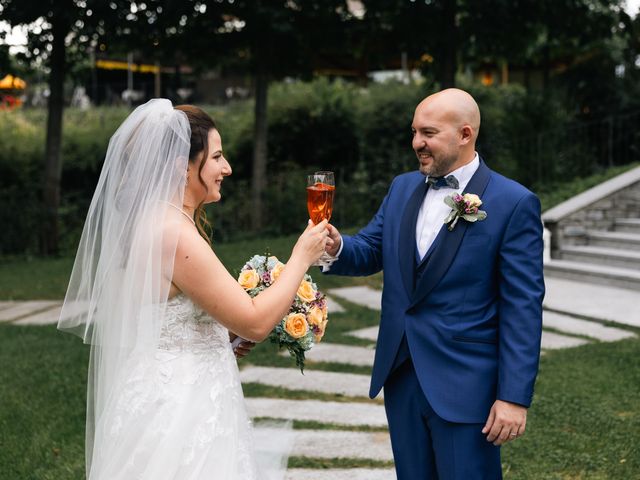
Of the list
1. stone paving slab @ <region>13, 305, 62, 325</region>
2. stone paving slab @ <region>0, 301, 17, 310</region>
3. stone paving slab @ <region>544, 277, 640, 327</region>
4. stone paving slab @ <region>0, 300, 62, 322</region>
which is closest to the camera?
stone paving slab @ <region>544, 277, 640, 327</region>

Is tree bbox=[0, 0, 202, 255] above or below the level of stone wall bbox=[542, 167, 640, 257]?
above

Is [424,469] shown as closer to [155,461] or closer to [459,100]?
[155,461]

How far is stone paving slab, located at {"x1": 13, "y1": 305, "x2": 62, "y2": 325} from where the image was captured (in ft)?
29.0

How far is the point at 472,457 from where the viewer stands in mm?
2951

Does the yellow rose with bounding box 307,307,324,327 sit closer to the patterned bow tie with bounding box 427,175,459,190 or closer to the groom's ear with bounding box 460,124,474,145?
the patterned bow tie with bounding box 427,175,459,190

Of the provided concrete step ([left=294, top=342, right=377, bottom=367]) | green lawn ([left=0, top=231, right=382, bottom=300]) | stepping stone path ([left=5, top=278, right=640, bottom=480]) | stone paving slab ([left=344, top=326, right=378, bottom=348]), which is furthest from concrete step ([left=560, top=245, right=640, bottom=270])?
concrete step ([left=294, top=342, right=377, bottom=367])

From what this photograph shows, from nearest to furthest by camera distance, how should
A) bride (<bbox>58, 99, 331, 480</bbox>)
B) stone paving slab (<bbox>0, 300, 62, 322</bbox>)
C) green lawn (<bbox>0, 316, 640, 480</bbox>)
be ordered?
bride (<bbox>58, 99, 331, 480</bbox>), green lawn (<bbox>0, 316, 640, 480</bbox>), stone paving slab (<bbox>0, 300, 62, 322</bbox>)

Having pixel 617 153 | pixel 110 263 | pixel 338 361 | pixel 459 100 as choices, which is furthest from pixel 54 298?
pixel 617 153

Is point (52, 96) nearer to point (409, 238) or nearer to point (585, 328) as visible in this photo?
point (585, 328)

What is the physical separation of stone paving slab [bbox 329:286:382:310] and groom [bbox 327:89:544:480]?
6.02 metres

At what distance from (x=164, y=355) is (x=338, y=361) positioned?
4.08 m

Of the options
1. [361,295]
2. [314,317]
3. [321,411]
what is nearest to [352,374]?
[321,411]

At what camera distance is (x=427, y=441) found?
3082 mm

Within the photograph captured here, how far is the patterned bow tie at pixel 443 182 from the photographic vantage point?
3066 millimetres
